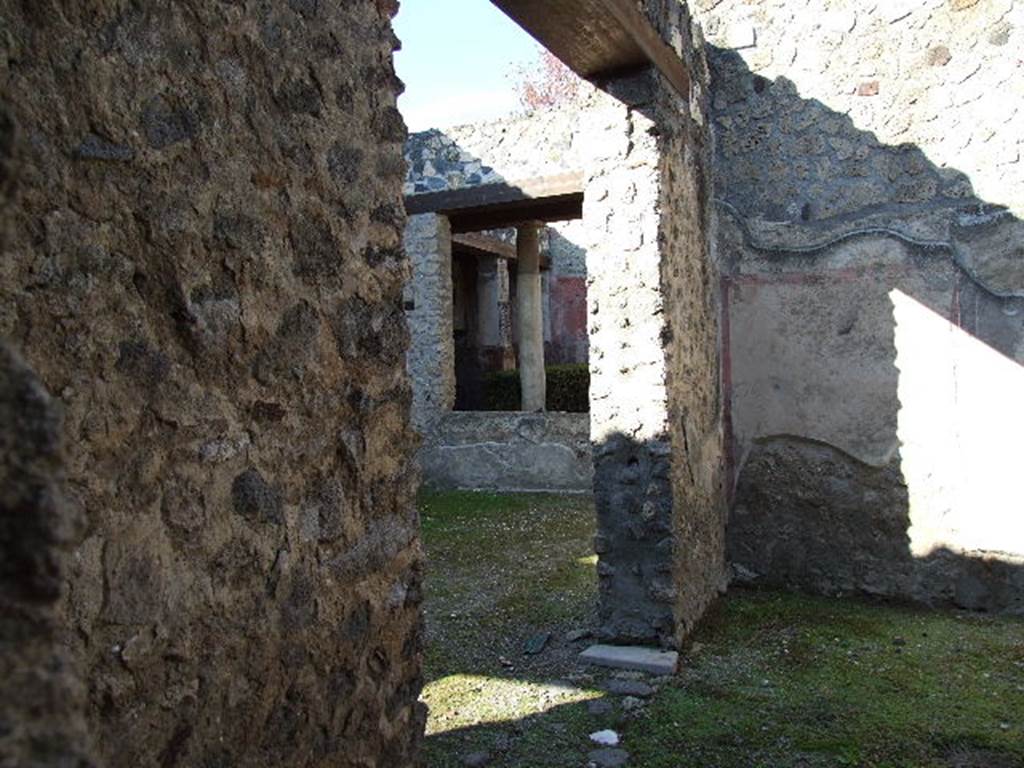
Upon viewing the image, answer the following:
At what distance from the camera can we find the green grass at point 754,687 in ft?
8.66

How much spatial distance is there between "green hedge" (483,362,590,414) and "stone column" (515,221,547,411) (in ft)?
4.79

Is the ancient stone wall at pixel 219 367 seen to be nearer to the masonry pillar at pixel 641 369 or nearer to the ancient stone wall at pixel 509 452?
the masonry pillar at pixel 641 369

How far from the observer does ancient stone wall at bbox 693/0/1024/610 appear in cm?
389

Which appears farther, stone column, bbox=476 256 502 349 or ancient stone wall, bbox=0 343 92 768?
stone column, bbox=476 256 502 349

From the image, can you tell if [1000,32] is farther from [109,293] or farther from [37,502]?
[37,502]

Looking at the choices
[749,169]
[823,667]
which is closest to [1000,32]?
[749,169]

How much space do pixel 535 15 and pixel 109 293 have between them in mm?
2112

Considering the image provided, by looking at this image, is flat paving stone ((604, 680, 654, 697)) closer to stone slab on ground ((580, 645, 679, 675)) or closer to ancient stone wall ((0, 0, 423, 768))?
stone slab on ground ((580, 645, 679, 675))

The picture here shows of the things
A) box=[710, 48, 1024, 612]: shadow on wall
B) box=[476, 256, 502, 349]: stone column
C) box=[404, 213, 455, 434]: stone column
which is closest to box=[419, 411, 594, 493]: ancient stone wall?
box=[404, 213, 455, 434]: stone column

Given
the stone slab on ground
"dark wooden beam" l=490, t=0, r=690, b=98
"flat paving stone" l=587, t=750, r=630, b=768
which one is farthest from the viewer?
the stone slab on ground

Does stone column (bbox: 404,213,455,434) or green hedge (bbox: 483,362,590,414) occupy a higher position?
stone column (bbox: 404,213,455,434)

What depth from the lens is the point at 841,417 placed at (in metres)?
4.17

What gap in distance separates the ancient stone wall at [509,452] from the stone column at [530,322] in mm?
1851

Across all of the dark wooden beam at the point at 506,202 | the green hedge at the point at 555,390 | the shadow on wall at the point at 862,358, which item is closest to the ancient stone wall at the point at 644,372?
the shadow on wall at the point at 862,358
